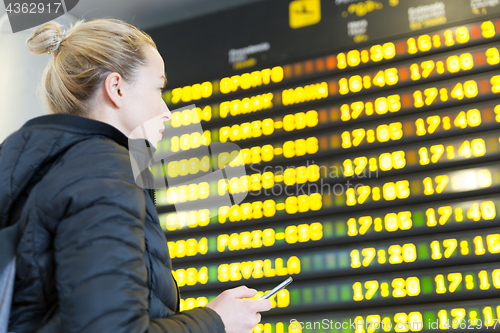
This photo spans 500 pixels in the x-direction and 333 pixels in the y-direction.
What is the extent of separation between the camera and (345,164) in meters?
1.56

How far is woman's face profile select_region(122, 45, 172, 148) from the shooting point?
2.51ft

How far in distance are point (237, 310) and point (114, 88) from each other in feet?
1.30

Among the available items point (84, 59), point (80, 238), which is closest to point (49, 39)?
point (84, 59)

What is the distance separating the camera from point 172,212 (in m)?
1.78

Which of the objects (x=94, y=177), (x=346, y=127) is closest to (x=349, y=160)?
(x=346, y=127)

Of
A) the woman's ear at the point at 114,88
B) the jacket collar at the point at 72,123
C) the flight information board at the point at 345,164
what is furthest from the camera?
the flight information board at the point at 345,164

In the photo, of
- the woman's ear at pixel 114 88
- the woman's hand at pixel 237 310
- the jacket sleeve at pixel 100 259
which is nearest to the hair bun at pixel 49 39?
the woman's ear at pixel 114 88

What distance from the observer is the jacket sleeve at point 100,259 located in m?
0.49

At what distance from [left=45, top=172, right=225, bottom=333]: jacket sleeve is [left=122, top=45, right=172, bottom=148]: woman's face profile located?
240 millimetres

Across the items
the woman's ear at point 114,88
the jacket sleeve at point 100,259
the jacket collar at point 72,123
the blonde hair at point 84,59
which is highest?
the blonde hair at point 84,59

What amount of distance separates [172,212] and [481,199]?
3.50 feet

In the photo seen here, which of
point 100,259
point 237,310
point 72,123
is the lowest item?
point 237,310

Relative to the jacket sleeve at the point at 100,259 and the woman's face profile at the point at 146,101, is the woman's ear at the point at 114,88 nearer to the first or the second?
the woman's face profile at the point at 146,101

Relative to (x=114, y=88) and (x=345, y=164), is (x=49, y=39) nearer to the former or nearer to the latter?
(x=114, y=88)
